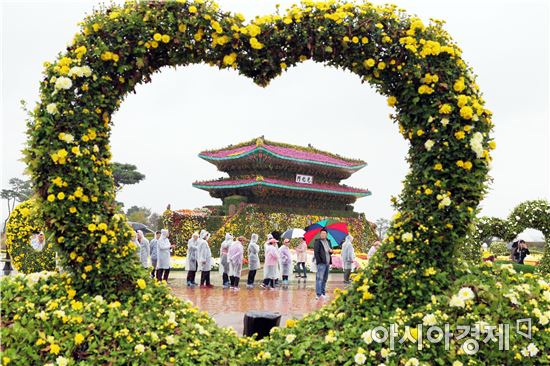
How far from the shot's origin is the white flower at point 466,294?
159 inches

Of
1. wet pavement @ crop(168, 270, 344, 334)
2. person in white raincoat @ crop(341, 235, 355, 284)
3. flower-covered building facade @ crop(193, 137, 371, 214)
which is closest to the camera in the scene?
wet pavement @ crop(168, 270, 344, 334)

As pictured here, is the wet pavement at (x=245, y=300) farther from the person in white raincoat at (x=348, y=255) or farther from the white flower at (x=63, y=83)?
the white flower at (x=63, y=83)

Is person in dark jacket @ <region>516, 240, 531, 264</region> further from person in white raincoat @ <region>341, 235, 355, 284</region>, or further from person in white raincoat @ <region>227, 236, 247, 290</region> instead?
person in white raincoat @ <region>227, 236, 247, 290</region>

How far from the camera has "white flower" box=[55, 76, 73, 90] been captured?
4367 millimetres

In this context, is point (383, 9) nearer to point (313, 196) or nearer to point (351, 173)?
point (313, 196)

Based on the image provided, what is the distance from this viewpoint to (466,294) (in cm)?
405

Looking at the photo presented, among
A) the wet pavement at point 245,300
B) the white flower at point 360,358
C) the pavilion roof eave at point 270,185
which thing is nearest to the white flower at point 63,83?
the white flower at point 360,358

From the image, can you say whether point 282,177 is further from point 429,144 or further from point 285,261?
point 429,144

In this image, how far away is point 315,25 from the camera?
464 cm

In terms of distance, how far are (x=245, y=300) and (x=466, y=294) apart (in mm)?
7459

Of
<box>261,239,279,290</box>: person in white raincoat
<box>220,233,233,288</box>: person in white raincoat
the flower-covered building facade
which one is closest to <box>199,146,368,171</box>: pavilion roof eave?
the flower-covered building facade

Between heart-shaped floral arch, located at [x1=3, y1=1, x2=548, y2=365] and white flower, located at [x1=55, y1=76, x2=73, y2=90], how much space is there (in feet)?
0.04

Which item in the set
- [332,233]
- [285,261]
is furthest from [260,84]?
[332,233]

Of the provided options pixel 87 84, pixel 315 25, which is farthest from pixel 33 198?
pixel 315 25
